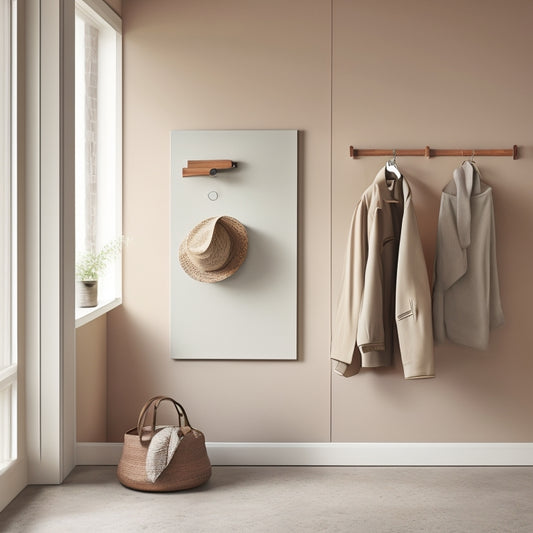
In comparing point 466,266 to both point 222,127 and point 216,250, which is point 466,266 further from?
point 222,127

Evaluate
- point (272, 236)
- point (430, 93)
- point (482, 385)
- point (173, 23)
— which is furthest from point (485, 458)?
point (173, 23)

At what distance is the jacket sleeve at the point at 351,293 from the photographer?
3.55 metres

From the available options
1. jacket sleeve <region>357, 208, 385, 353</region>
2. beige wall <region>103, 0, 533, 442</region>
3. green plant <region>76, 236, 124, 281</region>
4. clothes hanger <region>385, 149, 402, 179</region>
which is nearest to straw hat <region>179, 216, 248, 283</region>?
beige wall <region>103, 0, 533, 442</region>

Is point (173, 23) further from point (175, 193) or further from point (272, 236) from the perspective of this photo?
point (272, 236)

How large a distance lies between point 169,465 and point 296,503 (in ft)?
1.83

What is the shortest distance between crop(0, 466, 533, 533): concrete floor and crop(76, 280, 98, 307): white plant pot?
0.77 meters

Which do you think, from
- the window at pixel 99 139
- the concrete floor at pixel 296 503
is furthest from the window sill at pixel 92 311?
the concrete floor at pixel 296 503

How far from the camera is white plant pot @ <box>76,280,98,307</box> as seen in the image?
3537 mm

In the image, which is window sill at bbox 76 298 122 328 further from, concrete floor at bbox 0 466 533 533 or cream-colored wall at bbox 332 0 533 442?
cream-colored wall at bbox 332 0 533 442

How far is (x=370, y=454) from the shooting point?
369 cm

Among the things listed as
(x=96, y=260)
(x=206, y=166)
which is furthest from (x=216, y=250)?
(x=96, y=260)

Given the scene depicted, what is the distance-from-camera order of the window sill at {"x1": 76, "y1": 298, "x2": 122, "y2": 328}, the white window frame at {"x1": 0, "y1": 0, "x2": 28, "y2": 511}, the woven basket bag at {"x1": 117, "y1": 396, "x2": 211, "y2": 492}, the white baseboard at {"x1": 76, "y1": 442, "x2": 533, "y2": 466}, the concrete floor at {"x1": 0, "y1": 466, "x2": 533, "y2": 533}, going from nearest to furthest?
the concrete floor at {"x1": 0, "y1": 466, "x2": 533, "y2": 533}
the white window frame at {"x1": 0, "y1": 0, "x2": 28, "y2": 511}
the woven basket bag at {"x1": 117, "y1": 396, "x2": 211, "y2": 492}
the window sill at {"x1": 76, "y1": 298, "x2": 122, "y2": 328}
the white baseboard at {"x1": 76, "y1": 442, "x2": 533, "y2": 466}

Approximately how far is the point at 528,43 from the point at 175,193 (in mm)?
1896

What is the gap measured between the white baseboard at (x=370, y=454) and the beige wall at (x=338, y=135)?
106 mm
